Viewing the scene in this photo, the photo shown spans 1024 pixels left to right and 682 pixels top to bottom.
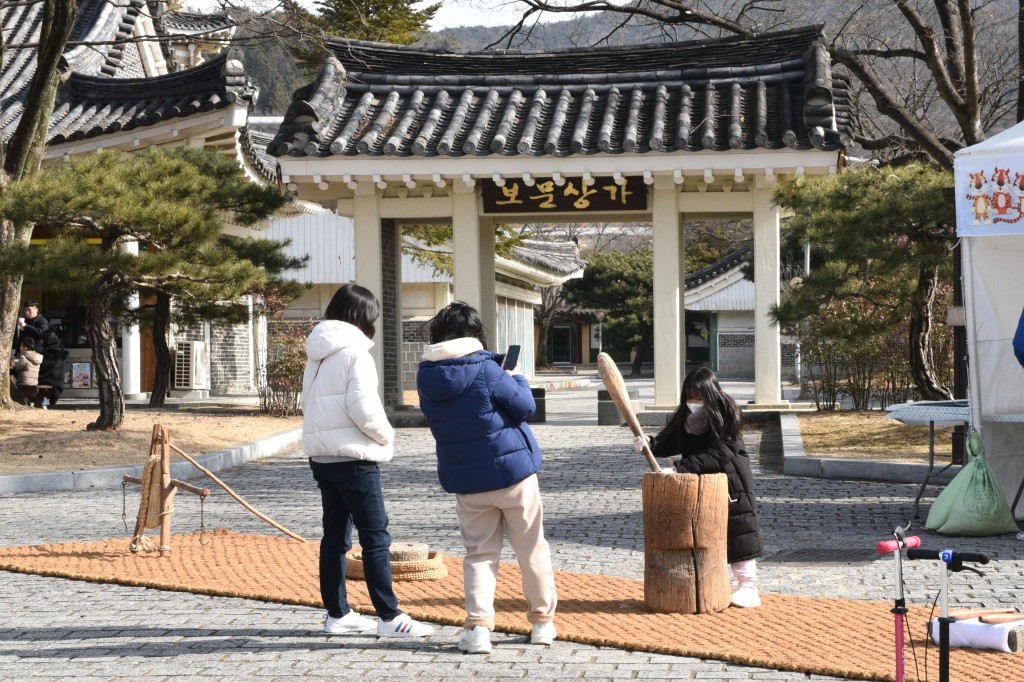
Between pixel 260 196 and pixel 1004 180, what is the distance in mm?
11107

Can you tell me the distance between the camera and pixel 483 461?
219 inches

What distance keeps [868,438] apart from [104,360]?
30.0 feet

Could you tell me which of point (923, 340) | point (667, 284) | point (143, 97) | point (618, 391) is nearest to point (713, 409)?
point (618, 391)

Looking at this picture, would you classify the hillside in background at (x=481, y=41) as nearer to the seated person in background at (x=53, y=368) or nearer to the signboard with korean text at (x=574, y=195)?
the signboard with korean text at (x=574, y=195)

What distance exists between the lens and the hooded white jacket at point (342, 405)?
5.77m

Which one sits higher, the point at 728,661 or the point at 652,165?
the point at 652,165

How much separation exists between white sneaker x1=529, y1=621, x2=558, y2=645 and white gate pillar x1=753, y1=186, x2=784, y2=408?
12507 millimetres

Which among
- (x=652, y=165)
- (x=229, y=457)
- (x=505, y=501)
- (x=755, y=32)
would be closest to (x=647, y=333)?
(x=755, y=32)

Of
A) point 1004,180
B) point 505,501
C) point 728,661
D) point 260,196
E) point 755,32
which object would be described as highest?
point 755,32

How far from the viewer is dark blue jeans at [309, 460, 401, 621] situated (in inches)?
228

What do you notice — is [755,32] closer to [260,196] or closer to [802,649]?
[260,196]

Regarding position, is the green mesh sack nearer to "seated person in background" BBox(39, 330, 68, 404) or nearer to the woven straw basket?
the woven straw basket

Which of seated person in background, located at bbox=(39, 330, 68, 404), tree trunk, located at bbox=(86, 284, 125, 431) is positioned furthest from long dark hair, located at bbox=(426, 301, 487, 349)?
seated person in background, located at bbox=(39, 330, 68, 404)

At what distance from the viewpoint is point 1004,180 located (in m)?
8.81
